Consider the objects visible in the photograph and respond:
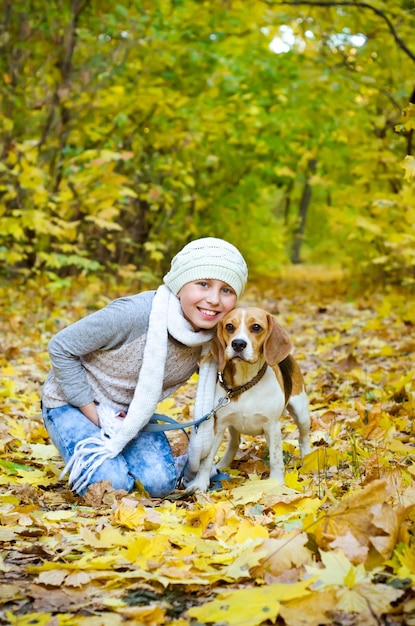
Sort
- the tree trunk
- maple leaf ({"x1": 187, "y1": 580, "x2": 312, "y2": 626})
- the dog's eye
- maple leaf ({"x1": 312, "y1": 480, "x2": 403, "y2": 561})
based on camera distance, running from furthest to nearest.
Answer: the tree trunk < the dog's eye < maple leaf ({"x1": 312, "y1": 480, "x2": 403, "y2": 561}) < maple leaf ({"x1": 187, "y1": 580, "x2": 312, "y2": 626})

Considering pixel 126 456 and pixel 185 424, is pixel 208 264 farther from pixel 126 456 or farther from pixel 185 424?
pixel 126 456

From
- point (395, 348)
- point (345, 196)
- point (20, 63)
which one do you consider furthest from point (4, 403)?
point (345, 196)

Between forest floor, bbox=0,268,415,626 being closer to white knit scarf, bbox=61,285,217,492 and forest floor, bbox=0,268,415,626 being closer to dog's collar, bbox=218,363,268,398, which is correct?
white knit scarf, bbox=61,285,217,492

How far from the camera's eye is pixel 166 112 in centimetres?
1030

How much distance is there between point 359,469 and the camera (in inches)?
129

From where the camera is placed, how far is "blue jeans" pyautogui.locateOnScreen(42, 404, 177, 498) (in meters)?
3.29

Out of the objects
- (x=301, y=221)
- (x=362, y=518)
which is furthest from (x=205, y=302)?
(x=301, y=221)

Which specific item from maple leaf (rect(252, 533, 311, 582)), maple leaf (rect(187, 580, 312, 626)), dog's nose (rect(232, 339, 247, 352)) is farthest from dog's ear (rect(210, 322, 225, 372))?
maple leaf (rect(187, 580, 312, 626))

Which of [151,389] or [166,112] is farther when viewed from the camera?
[166,112]

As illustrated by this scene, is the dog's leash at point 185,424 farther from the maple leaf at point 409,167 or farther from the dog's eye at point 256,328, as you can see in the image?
the maple leaf at point 409,167

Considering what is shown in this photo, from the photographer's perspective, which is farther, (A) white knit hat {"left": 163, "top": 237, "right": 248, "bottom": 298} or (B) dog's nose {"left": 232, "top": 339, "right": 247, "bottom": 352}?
(A) white knit hat {"left": 163, "top": 237, "right": 248, "bottom": 298}

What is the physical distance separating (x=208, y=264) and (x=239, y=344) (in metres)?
0.42

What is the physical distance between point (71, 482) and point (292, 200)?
104 feet

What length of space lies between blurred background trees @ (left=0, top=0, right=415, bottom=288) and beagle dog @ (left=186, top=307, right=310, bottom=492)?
171 inches
